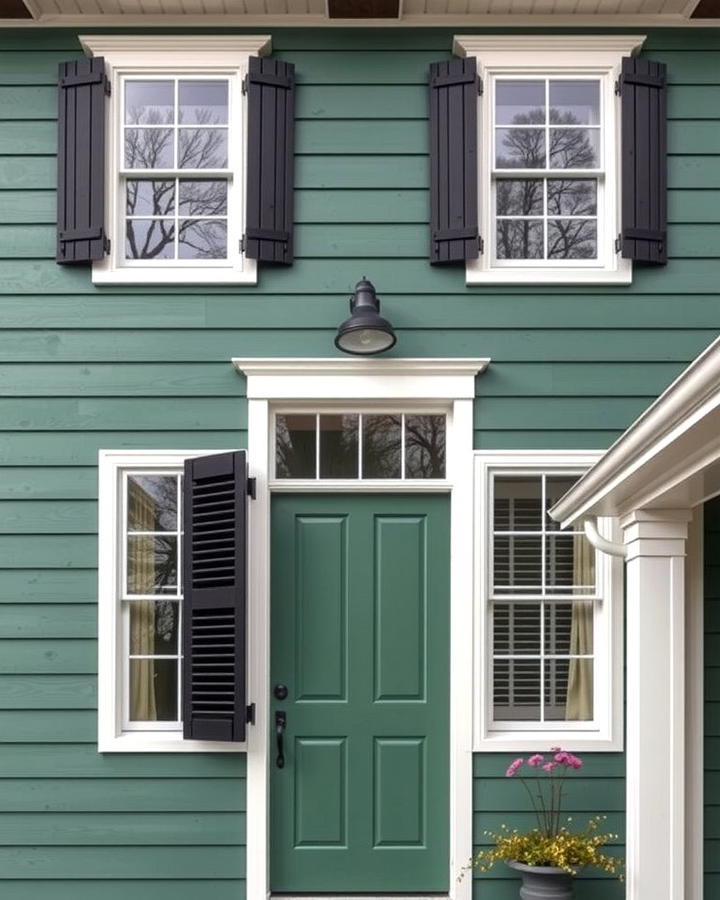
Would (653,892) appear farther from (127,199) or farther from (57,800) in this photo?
(127,199)

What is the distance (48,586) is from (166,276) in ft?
5.37

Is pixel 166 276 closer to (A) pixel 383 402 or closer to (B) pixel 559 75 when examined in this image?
(A) pixel 383 402

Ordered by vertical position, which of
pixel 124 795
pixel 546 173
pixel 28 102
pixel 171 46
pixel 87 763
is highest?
pixel 171 46

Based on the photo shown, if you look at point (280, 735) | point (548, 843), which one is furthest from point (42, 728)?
point (548, 843)

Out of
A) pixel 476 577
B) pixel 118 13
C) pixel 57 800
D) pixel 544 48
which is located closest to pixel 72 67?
pixel 118 13

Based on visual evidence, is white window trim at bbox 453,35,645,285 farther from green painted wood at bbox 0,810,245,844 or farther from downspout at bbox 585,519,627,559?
green painted wood at bbox 0,810,245,844

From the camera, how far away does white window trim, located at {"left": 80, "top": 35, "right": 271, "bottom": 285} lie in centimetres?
548

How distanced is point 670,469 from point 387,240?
239 centimetres

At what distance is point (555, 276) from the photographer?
18.0 feet

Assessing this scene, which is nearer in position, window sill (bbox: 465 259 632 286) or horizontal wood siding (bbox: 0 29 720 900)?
horizontal wood siding (bbox: 0 29 720 900)

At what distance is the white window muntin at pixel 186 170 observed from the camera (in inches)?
218

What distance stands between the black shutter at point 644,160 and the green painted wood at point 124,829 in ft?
11.2

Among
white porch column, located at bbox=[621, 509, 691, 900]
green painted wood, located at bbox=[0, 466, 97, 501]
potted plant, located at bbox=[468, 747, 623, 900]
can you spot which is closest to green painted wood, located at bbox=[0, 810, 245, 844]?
potted plant, located at bbox=[468, 747, 623, 900]

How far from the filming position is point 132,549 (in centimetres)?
549
